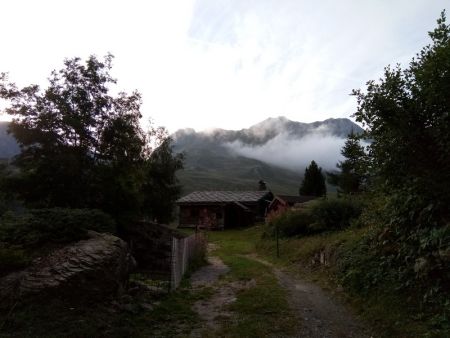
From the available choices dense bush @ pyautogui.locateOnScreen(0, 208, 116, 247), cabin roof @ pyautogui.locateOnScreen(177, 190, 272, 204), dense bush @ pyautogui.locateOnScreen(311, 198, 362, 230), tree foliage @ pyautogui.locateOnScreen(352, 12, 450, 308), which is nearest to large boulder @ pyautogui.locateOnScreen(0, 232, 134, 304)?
dense bush @ pyautogui.locateOnScreen(0, 208, 116, 247)

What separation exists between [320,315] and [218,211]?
40.2 meters

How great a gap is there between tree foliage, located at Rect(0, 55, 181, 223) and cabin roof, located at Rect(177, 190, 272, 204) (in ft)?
100

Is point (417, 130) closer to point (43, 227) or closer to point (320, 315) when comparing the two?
point (320, 315)

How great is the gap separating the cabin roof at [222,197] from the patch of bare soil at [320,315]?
3740cm

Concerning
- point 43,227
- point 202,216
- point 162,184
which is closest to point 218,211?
point 202,216

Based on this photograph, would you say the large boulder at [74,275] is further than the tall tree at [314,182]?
No

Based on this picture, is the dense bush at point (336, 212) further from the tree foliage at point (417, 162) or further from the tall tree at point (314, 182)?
the tall tree at point (314, 182)

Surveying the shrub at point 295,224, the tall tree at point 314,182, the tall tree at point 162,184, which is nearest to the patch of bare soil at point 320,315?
the shrub at point 295,224

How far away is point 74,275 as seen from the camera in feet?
28.8

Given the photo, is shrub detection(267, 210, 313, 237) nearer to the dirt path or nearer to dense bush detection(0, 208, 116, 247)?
the dirt path

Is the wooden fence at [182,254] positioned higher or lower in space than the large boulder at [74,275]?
lower


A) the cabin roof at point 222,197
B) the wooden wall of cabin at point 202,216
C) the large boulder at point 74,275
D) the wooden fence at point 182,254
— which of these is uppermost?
the large boulder at point 74,275

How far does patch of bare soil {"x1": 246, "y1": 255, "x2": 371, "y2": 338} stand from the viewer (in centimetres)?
798

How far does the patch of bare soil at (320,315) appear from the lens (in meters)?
7.98
